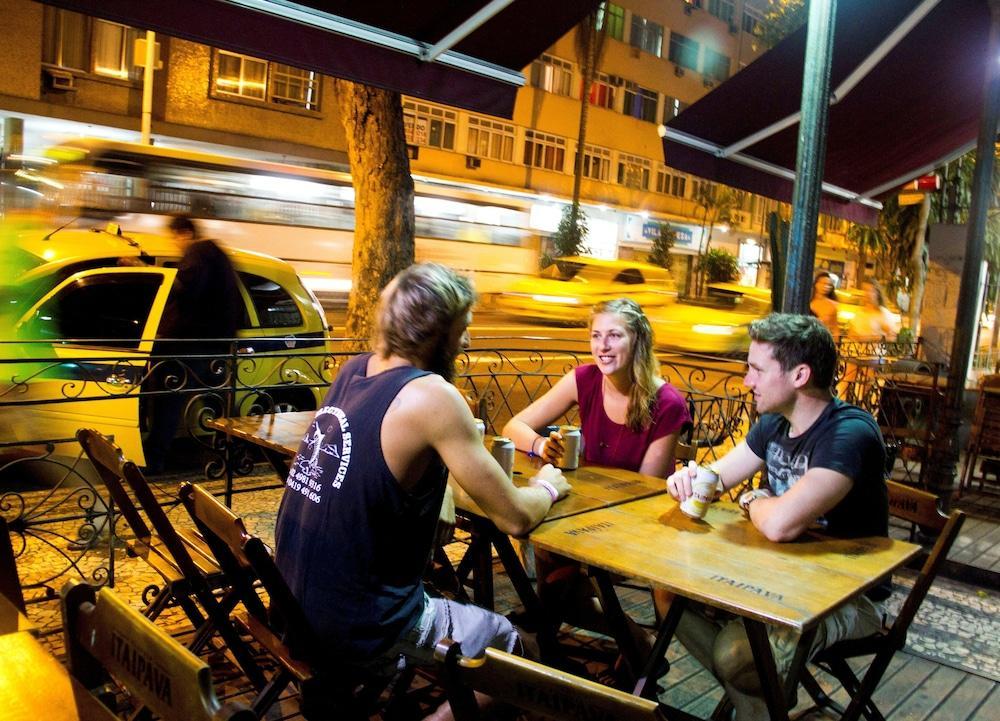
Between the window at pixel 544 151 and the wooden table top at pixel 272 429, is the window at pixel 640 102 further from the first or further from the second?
the wooden table top at pixel 272 429

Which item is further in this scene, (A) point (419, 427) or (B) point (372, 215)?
(B) point (372, 215)

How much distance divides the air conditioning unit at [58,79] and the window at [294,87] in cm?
555

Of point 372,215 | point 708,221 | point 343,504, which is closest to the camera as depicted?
point 343,504

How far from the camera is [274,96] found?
23891 millimetres

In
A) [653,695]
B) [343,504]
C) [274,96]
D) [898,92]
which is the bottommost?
[653,695]

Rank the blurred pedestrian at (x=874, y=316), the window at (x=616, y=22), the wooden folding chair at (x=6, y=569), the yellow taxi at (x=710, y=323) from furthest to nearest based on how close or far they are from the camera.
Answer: the window at (x=616, y=22) < the yellow taxi at (x=710, y=323) < the blurred pedestrian at (x=874, y=316) < the wooden folding chair at (x=6, y=569)

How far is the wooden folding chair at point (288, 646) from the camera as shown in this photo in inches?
88.4

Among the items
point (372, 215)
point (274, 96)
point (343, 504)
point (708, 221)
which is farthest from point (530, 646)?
point (708, 221)

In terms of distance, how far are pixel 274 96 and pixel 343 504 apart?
23697 millimetres

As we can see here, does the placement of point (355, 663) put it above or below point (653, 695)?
above

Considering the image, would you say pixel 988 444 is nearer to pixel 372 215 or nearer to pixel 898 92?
pixel 898 92

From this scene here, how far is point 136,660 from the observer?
164 centimetres

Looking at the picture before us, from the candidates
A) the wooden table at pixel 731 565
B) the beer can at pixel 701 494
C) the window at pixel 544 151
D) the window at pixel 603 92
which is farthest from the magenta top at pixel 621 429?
the window at pixel 603 92

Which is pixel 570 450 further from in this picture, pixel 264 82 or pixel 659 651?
pixel 264 82
